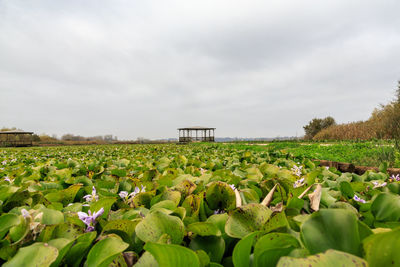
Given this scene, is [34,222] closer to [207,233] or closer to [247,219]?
[207,233]

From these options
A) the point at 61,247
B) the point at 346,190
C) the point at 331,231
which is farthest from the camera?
the point at 346,190

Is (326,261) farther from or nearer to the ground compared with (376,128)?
nearer to the ground

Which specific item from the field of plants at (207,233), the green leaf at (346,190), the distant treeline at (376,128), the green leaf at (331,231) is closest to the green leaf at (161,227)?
the field of plants at (207,233)

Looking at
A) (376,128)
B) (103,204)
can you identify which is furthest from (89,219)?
(376,128)

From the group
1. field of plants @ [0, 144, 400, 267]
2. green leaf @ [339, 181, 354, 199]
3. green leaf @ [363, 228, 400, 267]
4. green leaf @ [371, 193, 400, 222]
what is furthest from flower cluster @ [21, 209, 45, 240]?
green leaf @ [339, 181, 354, 199]

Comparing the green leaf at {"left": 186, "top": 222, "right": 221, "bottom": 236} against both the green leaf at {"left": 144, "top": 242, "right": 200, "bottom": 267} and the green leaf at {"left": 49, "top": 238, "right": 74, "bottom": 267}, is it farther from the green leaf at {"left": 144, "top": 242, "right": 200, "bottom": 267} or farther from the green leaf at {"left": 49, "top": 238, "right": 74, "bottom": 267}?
the green leaf at {"left": 49, "top": 238, "right": 74, "bottom": 267}

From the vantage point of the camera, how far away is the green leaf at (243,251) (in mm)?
555

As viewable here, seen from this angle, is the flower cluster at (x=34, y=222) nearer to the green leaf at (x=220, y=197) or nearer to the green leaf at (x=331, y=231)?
the green leaf at (x=220, y=197)

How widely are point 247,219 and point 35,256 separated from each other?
23.7 inches

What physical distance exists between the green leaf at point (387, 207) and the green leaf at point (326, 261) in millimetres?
646

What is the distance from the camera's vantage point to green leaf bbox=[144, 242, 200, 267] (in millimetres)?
480

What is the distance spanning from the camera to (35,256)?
61cm

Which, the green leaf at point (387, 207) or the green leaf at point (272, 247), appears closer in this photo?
the green leaf at point (272, 247)

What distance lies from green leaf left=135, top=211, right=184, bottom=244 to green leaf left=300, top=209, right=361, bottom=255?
355mm
